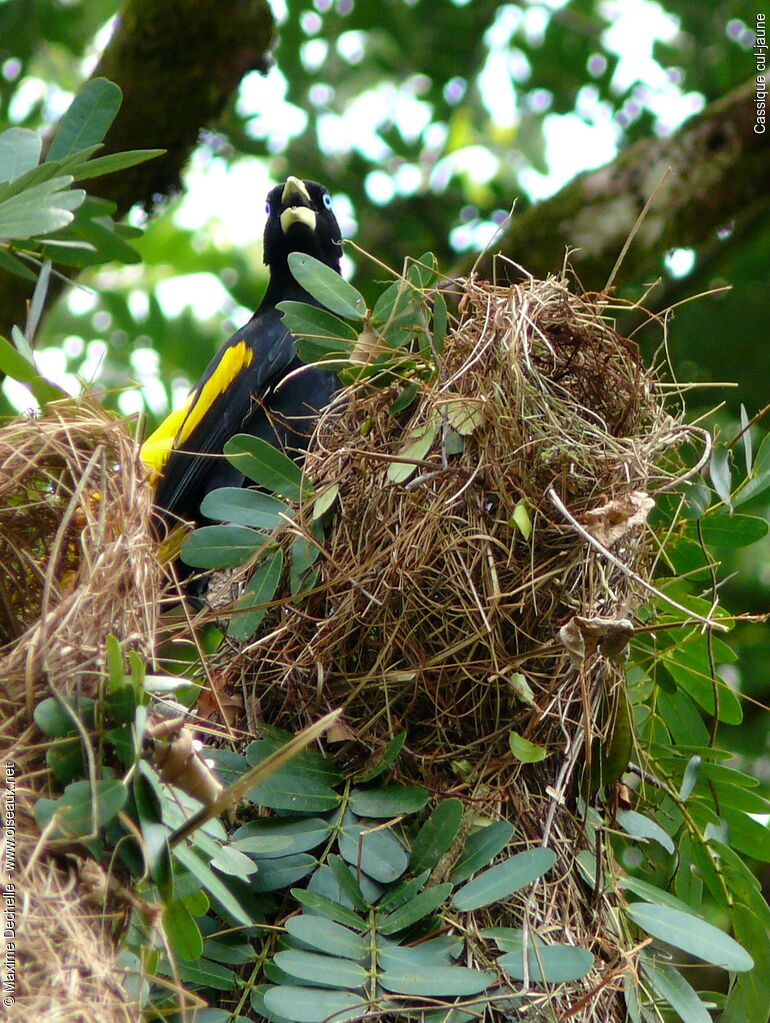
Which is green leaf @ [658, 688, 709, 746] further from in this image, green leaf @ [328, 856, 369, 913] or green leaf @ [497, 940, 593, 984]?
green leaf @ [328, 856, 369, 913]

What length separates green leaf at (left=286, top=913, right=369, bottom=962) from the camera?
74.0 inches

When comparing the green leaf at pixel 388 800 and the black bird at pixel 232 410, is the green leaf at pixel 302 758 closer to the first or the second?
the green leaf at pixel 388 800

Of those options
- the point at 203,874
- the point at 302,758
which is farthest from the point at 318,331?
the point at 203,874

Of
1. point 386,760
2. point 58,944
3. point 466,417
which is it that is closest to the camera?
point 58,944

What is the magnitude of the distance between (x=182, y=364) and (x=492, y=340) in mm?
3743

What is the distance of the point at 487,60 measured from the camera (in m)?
6.68

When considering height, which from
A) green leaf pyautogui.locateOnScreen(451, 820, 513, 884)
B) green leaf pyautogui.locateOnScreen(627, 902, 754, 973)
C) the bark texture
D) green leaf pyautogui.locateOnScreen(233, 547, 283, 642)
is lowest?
the bark texture

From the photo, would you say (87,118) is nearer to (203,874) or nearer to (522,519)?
(522,519)

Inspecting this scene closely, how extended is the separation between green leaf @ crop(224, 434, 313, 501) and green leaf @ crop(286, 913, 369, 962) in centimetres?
82

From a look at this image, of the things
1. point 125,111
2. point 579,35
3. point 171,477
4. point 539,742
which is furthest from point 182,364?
point 539,742

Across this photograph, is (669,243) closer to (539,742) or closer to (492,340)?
(492,340)

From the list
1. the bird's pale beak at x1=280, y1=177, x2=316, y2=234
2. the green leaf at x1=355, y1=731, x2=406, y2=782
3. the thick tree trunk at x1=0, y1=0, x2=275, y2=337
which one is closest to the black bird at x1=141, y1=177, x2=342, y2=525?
the bird's pale beak at x1=280, y1=177, x2=316, y2=234

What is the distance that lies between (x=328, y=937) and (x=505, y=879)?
0.30m

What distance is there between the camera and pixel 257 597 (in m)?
2.33
